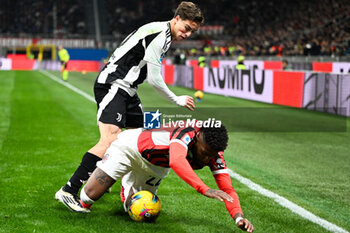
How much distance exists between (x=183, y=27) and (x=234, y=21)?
2137 inches

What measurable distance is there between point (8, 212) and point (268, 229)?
249 cm

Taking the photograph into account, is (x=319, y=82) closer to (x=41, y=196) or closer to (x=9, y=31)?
(x=41, y=196)

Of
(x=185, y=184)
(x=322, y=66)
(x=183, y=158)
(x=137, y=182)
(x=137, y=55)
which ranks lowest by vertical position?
(x=185, y=184)

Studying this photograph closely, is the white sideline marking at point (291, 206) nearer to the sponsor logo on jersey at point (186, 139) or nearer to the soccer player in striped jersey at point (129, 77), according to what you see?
the soccer player in striped jersey at point (129, 77)

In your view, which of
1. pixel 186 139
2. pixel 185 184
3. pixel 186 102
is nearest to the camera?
pixel 186 139

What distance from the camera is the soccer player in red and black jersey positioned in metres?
4.17

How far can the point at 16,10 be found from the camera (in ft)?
217

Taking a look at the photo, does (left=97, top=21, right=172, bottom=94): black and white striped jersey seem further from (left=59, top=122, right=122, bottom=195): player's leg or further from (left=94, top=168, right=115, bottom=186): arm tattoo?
(left=94, top=168, right=115, bottom=186): arm tattoo

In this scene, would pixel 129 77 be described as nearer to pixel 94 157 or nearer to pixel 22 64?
pixel 94 157

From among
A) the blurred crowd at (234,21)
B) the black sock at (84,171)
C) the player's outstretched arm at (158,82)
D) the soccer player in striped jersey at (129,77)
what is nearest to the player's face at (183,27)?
the soccer player in striped jersey at (129,77)

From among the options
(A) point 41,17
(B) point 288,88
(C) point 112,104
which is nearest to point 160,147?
(C) point 112,104

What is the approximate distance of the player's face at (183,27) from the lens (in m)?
5.08

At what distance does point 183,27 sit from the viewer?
511 cm

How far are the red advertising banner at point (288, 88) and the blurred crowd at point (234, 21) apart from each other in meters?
9.83
